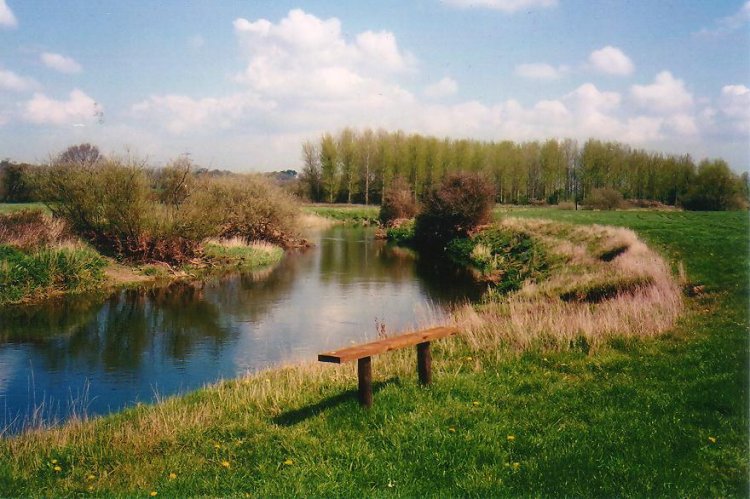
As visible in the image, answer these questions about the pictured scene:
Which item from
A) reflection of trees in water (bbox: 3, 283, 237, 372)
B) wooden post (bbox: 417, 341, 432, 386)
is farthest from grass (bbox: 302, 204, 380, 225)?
wooden post (bbox: 417, 341, 432, 386)

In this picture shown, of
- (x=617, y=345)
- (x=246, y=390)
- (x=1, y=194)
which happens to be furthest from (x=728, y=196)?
(x=1, y=194)

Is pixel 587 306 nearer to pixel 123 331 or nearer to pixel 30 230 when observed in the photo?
pixel 123 331

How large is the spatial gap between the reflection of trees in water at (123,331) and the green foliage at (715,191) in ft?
177

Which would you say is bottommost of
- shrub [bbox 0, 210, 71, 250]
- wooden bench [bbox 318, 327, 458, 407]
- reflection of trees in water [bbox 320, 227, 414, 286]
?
reflection of trees in water [bbox 320, 227, 414, 286]

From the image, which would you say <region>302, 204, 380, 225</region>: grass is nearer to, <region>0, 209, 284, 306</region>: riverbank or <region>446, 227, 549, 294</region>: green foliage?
<region>446, 227, 549, 294</region>: green foliage

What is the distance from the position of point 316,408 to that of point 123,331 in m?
10.6

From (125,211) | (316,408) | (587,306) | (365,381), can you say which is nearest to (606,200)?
(125,211)

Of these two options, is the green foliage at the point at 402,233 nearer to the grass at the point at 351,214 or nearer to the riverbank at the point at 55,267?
the grass at the point at 351,214

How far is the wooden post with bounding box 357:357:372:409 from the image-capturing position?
6730 mm

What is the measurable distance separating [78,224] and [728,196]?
57.0 m

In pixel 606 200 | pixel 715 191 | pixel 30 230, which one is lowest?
pixel 30 230

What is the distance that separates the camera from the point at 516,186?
71938mm

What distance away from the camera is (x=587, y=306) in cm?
1212

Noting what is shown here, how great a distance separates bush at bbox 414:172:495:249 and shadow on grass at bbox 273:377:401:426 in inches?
1154
